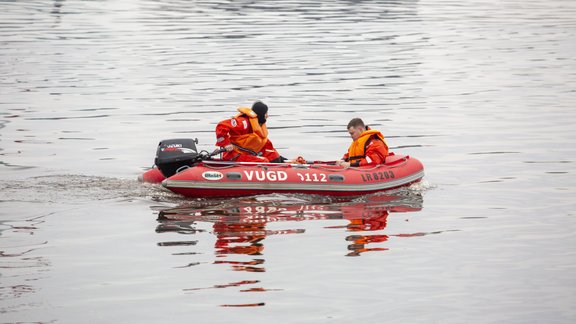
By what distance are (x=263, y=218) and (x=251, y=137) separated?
2.04 m

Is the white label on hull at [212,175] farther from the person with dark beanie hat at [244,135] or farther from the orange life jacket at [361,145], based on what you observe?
the orange life jacket at [361,145]

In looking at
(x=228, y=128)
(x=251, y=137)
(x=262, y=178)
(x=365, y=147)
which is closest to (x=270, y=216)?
(x=262, y=178)

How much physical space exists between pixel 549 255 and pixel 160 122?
14.0 meters

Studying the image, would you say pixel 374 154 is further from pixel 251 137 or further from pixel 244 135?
pixel 244 135

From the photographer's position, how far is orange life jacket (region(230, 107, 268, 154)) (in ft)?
52.8

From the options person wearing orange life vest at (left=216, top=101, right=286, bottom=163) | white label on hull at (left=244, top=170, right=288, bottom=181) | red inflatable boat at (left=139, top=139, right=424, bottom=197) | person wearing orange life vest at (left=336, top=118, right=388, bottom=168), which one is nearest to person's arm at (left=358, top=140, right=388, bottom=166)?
person wearing orange life vest at (left=336, top=118, right=388, bottom=168)

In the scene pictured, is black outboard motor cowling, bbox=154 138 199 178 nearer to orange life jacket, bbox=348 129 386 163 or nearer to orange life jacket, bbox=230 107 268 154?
orange life jacket, bbox=230 107 268 154

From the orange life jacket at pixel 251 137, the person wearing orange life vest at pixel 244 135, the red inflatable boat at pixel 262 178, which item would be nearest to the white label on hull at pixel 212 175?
the red inflatable boat at pixel 262 178

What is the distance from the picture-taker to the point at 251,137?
1614cm

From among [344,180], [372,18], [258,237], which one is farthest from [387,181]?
[372,18]

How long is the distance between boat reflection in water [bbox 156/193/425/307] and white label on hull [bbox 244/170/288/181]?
0.34m

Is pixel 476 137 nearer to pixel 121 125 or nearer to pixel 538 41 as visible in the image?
pixel 121 125

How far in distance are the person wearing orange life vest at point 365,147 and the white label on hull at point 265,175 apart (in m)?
1.15

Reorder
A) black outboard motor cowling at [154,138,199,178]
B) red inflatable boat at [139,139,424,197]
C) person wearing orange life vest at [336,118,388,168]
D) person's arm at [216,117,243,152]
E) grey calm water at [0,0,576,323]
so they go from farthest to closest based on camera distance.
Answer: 1. person wearing orange life vest at [336,118,388,168]
2. person's arm at [216,117,243,152]
3. black outboard motor cowling at [154,138,199,178]
4. red inflatable boat at [139,139,424,197]
5. grey calm water at [0,0,576,323]
